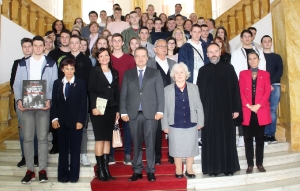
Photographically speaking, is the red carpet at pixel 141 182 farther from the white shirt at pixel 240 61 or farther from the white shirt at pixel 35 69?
the white shirt at pixel 240 61

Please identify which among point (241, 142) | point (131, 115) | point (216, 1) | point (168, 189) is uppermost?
point (216, 1)

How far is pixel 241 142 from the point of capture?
211 inches

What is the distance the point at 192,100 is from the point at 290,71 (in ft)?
6.87

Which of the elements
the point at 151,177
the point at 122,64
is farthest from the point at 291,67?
the point at 151,177

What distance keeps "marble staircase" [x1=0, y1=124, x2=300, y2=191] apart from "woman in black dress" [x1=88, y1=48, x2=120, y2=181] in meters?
0.39

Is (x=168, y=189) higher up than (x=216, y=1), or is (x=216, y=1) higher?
(x=216, y=1)

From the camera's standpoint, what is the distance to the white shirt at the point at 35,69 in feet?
15.0

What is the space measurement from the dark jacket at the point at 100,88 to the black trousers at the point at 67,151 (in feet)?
1.53

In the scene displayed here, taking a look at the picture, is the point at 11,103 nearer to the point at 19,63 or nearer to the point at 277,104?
the point at 19,63

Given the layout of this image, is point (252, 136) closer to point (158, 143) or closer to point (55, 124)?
point (158, 143)

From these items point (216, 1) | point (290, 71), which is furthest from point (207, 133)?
point (216, 1)

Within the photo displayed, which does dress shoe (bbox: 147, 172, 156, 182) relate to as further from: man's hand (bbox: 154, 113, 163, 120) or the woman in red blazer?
the woman in red blazer

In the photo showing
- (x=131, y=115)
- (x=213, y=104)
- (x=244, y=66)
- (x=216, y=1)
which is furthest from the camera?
(x=216, y=1)

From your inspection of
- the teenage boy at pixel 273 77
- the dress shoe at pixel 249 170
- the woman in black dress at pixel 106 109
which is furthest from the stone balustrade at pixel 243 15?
the woman in black dress at pixel 106 109
